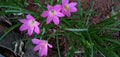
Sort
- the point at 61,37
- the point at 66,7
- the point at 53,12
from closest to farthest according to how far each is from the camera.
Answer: the point at 53,12 → the point at 66,7 → the point at 61,37

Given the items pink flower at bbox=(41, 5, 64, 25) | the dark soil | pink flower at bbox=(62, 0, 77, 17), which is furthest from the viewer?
the dark soil

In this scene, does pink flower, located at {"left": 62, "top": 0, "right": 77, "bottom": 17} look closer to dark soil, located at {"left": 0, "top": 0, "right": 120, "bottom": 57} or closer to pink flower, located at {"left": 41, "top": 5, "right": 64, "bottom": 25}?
pink flower, located at {"left": 41, "top": 5, "right": 64, "bottom": 25}

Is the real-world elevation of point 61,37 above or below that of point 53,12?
below

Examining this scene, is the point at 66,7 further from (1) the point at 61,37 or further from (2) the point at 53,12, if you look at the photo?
(1) the point at 61,37

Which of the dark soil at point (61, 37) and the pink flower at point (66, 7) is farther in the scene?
the dark soil at point (61, 37)

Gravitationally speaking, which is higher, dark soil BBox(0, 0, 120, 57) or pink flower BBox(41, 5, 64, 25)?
pink flower BBox(41, 5, 64, 25)

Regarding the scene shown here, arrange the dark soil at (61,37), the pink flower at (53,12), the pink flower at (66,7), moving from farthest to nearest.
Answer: the dark soil at (61,37) < the pink flower at (66,7) < the pink flower at (53,12)

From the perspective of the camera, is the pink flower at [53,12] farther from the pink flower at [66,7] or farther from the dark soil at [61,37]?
the dark soil at [61,37]

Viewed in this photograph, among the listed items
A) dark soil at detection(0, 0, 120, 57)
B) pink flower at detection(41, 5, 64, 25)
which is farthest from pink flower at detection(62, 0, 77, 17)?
dark soil at detection(0, 0, 120, 57)

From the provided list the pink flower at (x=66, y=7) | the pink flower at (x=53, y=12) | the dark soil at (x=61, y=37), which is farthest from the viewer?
the dark soil at (x=61, y=37)

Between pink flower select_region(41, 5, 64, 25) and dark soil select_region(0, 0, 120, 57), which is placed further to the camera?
dark soil select_region(0, 0, 120, 57)

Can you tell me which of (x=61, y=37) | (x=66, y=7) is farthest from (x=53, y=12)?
(x=61, y=37)

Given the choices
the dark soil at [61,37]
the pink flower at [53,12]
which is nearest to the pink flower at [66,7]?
the pink flower at [53,12]
